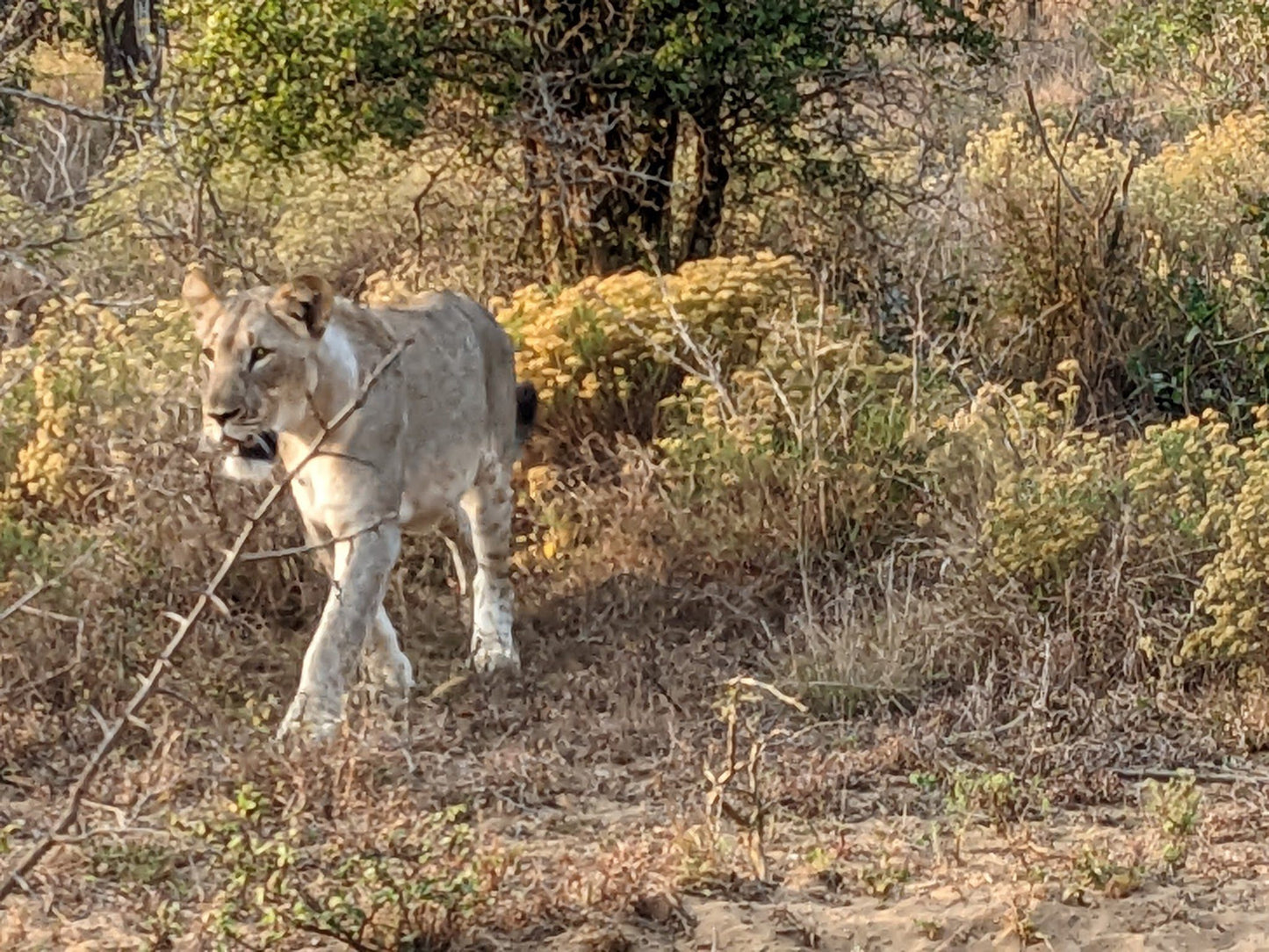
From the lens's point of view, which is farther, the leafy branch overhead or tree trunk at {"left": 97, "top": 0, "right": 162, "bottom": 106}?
tree trunk at {"left": 97, "top": 0, "right": 162, "bottom": 106}

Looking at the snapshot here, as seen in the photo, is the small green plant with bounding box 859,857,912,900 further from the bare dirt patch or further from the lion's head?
the lion's head

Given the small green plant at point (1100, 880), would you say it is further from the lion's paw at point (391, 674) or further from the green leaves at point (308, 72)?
the green leaves at point (308, 72)

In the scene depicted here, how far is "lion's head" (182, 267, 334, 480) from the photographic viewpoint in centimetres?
569

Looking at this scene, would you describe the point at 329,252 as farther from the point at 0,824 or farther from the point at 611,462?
the point at 0,824

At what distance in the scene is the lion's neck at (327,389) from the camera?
5.96m

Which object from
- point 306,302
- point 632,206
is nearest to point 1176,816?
point 306,302

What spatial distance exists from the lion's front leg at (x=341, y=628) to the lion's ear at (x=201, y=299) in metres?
0.77

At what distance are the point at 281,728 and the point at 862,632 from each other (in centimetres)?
187

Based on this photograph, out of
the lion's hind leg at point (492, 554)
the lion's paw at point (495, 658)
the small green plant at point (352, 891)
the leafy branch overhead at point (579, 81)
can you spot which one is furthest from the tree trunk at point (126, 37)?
the small green plant at point (352, 891)

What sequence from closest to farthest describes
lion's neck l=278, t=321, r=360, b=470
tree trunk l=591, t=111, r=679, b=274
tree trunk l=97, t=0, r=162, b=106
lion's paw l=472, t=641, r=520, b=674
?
lion's neck l=278, t=321, r=360, b=470, lion's paw l=472, t=641, r=520, b=674, tree trunk l=591, t=111, r=679, b=274, tree trunk l=97, t=0, r=162, b=106

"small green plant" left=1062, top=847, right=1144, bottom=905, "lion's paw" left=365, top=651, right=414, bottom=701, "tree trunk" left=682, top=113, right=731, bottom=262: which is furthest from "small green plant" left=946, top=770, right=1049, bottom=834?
"tree trunk" left=682, top=113, right=731, bottom=262

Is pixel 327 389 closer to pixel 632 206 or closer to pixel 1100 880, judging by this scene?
pixel 1100 880

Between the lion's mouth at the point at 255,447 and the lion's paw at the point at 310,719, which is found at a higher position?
the lion's mouth at the point at 255,447

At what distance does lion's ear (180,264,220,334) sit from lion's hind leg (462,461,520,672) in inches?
55.4
